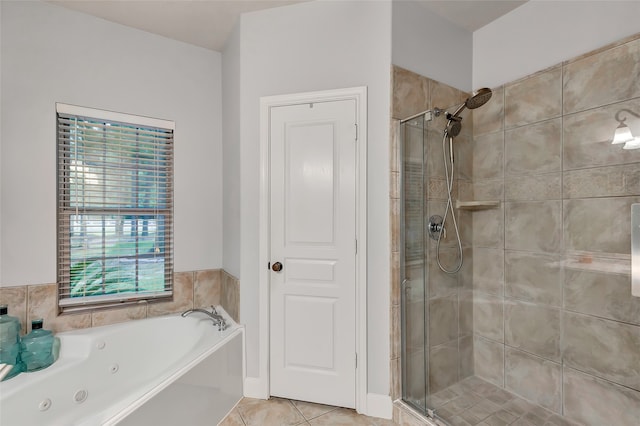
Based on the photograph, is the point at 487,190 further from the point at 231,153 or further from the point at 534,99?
the point at 231,153

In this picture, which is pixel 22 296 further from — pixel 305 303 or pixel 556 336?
pixel 556 336

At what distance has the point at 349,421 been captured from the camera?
6.00 ft

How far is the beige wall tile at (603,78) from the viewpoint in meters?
1.52

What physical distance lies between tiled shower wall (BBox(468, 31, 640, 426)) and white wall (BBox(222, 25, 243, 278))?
1.67m

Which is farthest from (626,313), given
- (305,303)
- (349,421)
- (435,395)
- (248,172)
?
(248,172)

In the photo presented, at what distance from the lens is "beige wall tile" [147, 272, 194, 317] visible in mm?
2428

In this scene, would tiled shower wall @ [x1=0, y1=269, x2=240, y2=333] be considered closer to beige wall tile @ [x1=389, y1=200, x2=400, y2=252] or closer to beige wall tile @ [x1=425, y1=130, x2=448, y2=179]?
beige wall tile @ [x1=389, y1=200, x2=400, y2=252]

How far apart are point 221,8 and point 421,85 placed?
4.88 ft

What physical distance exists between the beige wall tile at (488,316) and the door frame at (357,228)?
796 millimetres

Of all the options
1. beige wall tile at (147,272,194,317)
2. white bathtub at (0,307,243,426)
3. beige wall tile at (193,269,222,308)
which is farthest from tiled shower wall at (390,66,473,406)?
beige wall tile at (147,272,194,317)

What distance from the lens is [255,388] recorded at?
81.0 inches

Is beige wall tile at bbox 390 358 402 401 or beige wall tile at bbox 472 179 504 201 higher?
beige wall tile at bbox 472 179 504 201

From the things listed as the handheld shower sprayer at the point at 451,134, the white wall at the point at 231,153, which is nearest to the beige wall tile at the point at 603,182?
the handheld shower sprayer at the point at 451,134

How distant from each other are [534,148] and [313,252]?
4.97 feet
